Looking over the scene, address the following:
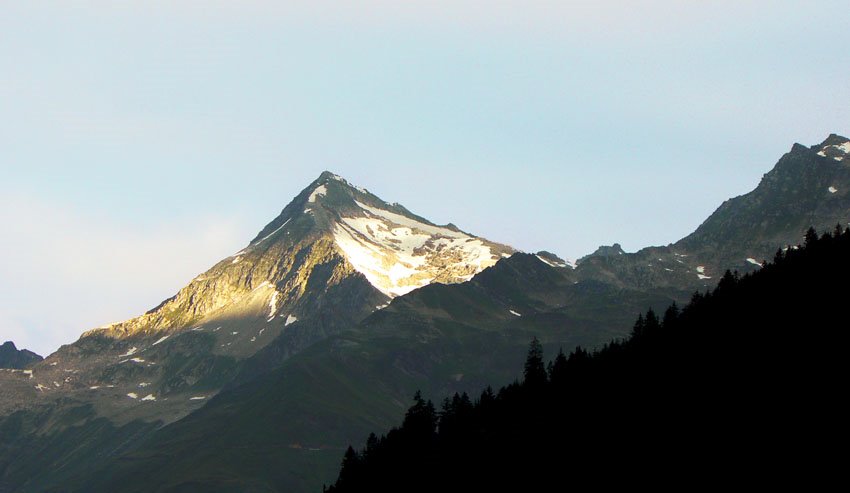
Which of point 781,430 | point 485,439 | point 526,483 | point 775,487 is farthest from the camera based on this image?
point 485,439

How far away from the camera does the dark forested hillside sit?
13412 cm

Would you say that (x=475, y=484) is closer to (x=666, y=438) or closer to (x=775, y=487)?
(x=666, y=438)

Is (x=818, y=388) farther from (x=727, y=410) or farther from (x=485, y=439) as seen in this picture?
(x=485, y=439)

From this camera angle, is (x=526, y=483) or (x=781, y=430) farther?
(x=526, y=483)

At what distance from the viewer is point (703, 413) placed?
155375 mm

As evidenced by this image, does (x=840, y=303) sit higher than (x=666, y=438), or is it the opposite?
(x=840, y=303)

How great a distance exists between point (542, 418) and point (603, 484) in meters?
39.8

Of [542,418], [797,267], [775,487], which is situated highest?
[797,267]

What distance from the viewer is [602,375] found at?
19475cm

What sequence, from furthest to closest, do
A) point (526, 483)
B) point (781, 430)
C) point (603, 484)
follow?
point (526, 483), point (603, 484), point (781, 430)

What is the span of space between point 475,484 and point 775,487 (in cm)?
6305

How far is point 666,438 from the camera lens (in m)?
152

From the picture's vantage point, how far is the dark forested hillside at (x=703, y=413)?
134 m

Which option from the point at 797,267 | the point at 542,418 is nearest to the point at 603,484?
the point at 542,418
